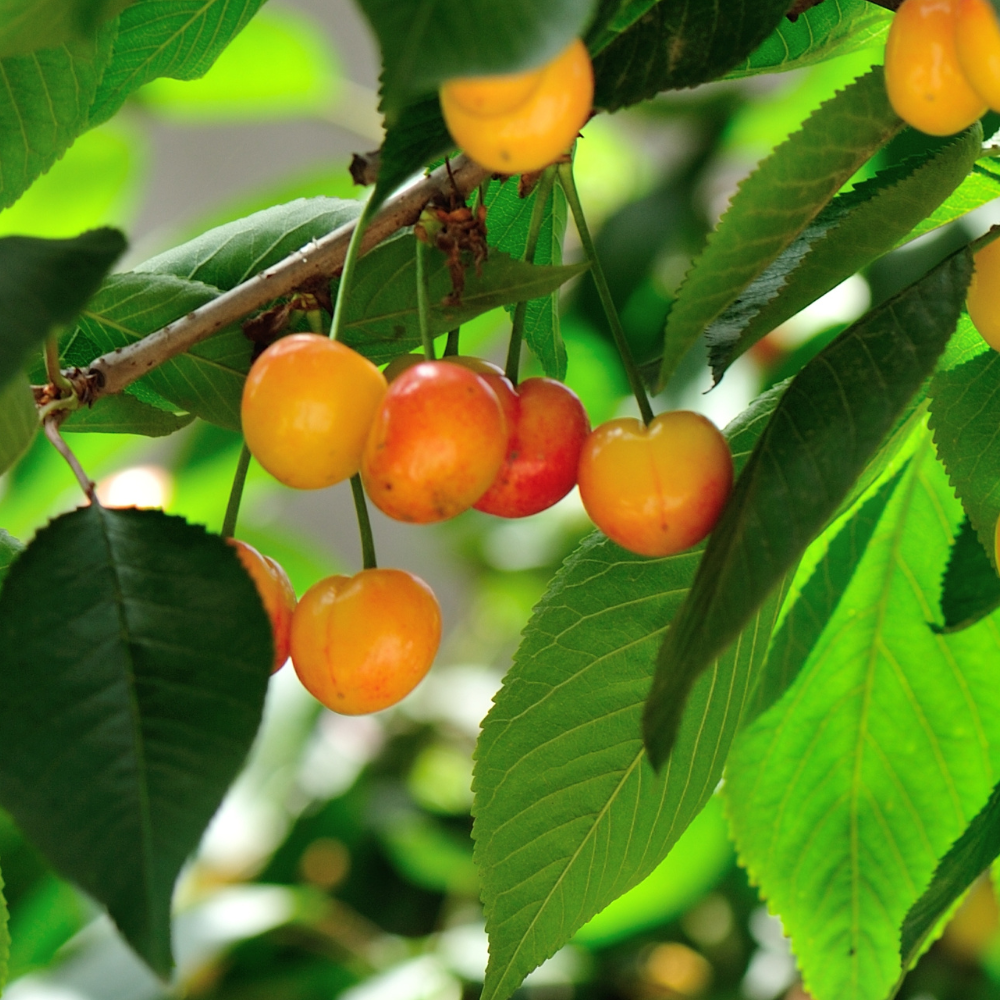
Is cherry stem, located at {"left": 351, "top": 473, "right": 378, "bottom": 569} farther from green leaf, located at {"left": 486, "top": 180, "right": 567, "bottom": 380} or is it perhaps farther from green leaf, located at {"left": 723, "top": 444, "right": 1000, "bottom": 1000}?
green leaf, located at {"left": 723, "top": 444, "right": 1000, "bottom": 1000}

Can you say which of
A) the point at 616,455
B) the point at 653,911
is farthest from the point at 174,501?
the point at 616,455

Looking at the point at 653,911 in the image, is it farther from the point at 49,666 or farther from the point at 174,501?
the point at 49,666

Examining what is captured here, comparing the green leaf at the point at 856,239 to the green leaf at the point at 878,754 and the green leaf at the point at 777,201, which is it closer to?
the green leaf at the point at 777,201

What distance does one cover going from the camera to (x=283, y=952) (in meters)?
1.03

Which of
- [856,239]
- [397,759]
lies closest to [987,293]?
[856,239]

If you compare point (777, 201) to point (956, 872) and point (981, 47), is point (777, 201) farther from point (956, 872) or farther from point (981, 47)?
point (956, 872)

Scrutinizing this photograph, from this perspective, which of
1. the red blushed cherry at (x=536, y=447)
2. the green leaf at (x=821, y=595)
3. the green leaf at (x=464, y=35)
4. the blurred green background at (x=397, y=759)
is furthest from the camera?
the blurred green background at (x=397, y=759)

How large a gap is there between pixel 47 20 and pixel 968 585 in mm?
304

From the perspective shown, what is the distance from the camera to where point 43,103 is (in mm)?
346

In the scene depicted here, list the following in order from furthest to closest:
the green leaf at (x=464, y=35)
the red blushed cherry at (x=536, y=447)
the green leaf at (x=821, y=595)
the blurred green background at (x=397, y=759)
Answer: the blurred green background at (x=397, y=759) → the green leaf at (x=821, y=595) → the red blushed cherry at (x=536, y=447) → the green leaf at (x=464, y=35)

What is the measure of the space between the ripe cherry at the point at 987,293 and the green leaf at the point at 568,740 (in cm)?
7

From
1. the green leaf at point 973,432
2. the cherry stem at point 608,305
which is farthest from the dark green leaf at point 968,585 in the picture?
the cherry stem at point 608,305

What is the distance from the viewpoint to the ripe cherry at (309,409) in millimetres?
259

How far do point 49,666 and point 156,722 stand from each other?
1.1 inches
